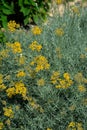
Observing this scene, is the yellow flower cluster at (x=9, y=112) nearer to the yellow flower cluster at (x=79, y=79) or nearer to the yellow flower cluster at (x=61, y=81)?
the yellow flower cluster at (x=61, y=81)

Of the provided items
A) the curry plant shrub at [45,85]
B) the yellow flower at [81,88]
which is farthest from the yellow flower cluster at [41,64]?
the yellow flower at [81,88]

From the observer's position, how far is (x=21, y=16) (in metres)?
5.14

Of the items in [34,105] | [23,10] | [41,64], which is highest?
[23,10]

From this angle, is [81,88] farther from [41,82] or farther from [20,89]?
[20,89]

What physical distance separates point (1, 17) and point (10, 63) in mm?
1216

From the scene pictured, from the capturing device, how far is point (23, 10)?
4887mm

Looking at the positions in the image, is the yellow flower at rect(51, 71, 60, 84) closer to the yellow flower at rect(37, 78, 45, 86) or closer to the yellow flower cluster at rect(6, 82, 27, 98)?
the yellow flower at rect(37, 78, 45, 86)

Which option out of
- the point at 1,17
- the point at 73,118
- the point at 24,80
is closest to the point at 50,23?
the point at 1,17

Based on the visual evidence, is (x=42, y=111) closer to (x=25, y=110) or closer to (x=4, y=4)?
(x=25, y=110)

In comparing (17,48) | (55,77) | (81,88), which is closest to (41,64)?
(55,77)

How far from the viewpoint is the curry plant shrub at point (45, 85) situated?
330cm

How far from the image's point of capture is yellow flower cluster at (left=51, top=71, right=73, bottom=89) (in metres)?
3.25

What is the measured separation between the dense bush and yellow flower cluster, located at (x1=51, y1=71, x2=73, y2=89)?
59.7 inches

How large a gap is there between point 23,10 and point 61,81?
184cm
